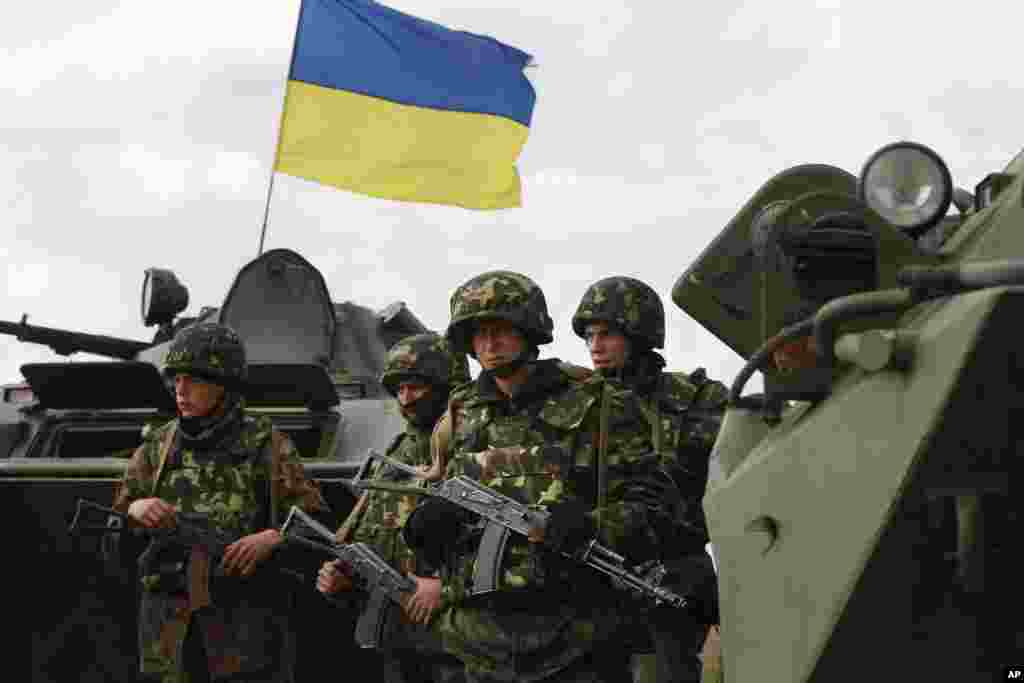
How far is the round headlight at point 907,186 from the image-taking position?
3.08 m

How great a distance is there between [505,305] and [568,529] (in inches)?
31.7

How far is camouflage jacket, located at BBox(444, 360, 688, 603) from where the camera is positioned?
17.6 ft

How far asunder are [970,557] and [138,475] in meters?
5.01

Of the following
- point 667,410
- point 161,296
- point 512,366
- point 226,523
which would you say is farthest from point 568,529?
point 161,296

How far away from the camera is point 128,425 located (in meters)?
8.76

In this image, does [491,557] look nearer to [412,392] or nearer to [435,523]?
[435,523]

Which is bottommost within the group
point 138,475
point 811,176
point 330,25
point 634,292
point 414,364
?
point 138,475

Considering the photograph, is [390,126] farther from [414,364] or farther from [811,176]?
[811,176]

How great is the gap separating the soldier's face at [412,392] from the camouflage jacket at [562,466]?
1663mm

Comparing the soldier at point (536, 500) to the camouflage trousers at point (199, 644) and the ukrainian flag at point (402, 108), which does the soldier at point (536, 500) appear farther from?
the ukrainian flag at point (402, 108)

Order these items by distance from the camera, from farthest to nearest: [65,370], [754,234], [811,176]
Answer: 1. [65,370]
2. [811,176]
3. [754,234]

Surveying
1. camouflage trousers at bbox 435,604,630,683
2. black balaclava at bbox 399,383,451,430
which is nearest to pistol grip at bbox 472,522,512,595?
camouflage trousers at bbox 435,604,630,683

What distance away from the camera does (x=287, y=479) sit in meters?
7.01

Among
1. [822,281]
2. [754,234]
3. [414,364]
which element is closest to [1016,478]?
[822,281]
